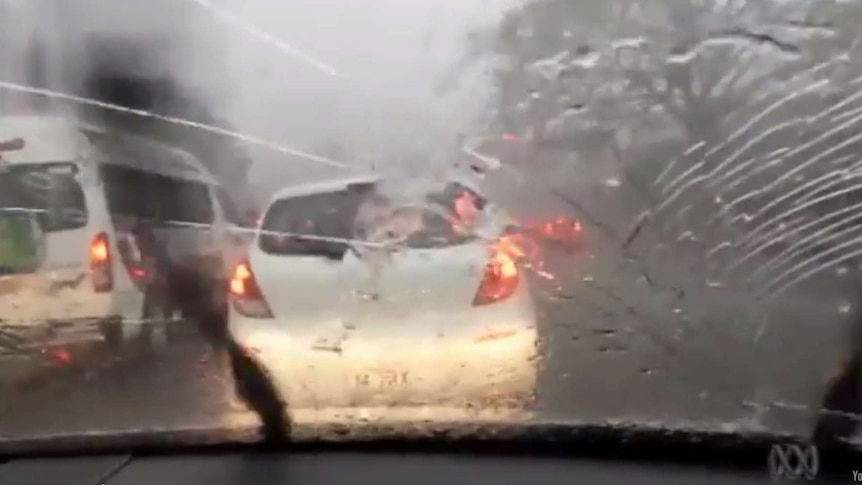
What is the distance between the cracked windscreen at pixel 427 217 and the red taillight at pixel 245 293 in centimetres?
1

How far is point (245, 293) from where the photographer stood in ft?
13.6

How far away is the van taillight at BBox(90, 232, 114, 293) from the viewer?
4258 millimetres

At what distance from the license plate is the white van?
26.2 inches

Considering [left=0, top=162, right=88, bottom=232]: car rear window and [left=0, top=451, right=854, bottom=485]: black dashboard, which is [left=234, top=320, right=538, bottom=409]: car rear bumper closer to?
[left=0, top=451, right=854, bottom=485]: black dashboard

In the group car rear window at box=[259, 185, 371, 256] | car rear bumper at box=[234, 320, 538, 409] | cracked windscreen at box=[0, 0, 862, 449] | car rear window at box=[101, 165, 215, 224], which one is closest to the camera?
cracked windscreen at box=[0, 0, 862, 449]

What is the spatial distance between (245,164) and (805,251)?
1.78 metres

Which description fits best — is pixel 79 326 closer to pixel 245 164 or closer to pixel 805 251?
pixel 245 164

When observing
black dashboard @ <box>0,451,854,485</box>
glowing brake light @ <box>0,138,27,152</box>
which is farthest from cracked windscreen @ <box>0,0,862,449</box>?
black dashboard @ <box>0,451,854,485</box>

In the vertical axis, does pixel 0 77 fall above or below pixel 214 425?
above

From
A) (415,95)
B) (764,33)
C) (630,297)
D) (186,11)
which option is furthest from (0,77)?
(764,33)

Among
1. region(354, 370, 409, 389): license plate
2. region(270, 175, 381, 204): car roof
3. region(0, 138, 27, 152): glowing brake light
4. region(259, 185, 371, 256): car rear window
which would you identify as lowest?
region(354, 370, 409, 389): license plate

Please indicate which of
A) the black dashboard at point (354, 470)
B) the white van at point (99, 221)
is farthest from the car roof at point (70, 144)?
the black dashboard at point (354, 470)

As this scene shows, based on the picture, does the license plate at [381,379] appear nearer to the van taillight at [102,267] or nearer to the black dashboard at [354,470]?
the black dashboard at [354,470]

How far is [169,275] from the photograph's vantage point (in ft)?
13.9
